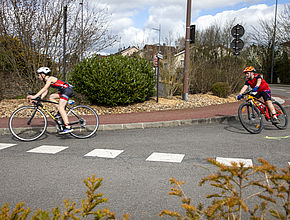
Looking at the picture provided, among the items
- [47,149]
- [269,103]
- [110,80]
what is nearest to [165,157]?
[47,149]

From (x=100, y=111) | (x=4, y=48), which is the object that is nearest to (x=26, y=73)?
(x=4, y=48)

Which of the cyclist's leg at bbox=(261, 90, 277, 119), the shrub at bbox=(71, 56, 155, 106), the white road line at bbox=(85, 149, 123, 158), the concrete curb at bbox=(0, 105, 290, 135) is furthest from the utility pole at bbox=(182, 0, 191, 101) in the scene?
the white road line at bbox=(85, 149, 123, 158)

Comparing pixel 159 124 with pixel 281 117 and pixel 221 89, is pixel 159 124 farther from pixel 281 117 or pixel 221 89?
pixel 221 89

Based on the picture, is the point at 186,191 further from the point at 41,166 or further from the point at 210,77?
the point at 210,77

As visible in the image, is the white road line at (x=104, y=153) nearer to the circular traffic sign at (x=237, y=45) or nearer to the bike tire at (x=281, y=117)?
the bike tire at (x=281, y=117)

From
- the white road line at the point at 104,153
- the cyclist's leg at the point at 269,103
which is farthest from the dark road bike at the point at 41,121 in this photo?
the cyclist's leg at the point at 269,103

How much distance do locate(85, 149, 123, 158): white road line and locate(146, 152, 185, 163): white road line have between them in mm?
697

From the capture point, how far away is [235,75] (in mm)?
16953

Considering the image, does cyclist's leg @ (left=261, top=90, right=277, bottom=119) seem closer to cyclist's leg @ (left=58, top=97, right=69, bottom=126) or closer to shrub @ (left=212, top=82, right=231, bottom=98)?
cyclist's leg @ (left=58, top=97, right=69, bottom=126)

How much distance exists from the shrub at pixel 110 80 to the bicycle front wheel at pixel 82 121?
3956mm

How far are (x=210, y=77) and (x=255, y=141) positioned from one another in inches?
394

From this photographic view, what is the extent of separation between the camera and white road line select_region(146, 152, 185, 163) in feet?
17.4

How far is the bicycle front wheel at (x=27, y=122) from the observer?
7.23 m

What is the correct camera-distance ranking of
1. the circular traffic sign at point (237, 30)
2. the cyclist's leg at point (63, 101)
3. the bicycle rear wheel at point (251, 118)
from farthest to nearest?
the circular traffic sign at point (237, 30)
the bicycle rear wheel at point (251, 118)
the cyclist's leg at point (63, 101)
